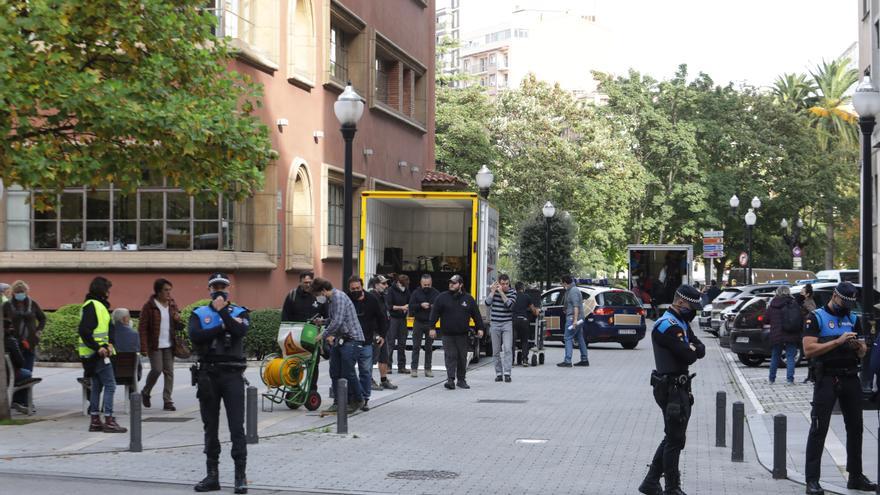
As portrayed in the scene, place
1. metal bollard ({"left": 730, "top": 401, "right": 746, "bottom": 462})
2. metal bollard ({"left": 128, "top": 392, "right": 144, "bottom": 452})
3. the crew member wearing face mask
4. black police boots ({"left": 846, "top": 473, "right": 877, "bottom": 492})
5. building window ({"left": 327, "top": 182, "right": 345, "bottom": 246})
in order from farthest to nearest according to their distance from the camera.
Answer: building window ({"left": 327, "top": 182, "right": 345, "bottom": 246})
the crew member wearing face mask
metal bollard ({"left": 128, "top": 392, "right": 144, "bottom": 452})
metal bollard ({"left": 730, "top": 401, "right": 746, "bottom": 462})
black police boots ({"left": 846, "top": 473, "right": 877, "bottom": 492})

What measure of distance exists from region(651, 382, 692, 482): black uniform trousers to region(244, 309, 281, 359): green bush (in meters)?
15.9

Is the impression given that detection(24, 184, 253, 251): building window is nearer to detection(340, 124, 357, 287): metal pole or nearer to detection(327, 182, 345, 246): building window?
detection(340, 124, 357, 287): metal pole

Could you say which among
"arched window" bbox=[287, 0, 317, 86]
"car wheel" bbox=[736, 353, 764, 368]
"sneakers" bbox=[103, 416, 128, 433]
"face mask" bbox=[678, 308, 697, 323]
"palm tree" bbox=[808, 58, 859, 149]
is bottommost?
"car wheel" bbox=[736, 353, 764, 368]

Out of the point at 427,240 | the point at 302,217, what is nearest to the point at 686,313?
the point at 427,240

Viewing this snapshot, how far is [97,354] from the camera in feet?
48.5

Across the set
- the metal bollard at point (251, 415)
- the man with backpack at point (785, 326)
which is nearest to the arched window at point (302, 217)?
the man with backpack at point (785, 326)

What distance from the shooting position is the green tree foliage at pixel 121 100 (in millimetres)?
14820

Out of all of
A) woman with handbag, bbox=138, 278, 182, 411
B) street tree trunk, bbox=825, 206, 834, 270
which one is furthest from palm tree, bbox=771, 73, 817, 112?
woman with handbag, bbox=138, 278, 182, 411

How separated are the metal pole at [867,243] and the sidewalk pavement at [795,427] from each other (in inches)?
45.4

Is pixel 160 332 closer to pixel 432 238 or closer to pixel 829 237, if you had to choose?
pixel 432 238

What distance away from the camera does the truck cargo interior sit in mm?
28250

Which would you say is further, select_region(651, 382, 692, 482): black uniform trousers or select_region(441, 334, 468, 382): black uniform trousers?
select_region(441, 334, 468, 382): black uniform trousers

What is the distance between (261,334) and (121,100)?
11.3 metres

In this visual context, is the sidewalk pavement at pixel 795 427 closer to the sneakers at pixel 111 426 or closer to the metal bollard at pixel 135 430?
the metal bollard at pixel 135 430
